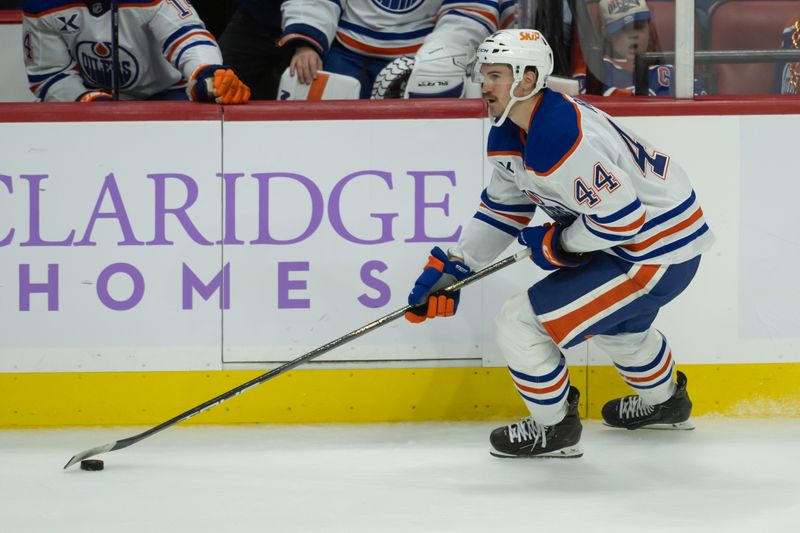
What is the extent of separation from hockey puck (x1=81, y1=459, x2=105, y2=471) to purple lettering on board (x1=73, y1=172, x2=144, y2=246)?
2.07 ft

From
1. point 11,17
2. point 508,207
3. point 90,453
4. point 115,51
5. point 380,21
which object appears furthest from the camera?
point 11,17

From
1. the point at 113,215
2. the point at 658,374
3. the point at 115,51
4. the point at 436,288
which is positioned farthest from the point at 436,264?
the point at 115,51

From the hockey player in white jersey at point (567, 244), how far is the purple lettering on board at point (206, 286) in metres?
0.57

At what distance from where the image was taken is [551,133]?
2561mm

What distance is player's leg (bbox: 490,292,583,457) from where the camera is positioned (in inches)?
110

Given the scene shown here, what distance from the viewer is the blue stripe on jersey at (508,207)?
2881 mm

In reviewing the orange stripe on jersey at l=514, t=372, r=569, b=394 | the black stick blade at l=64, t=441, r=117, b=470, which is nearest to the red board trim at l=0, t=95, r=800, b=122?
the orange stripe on jersey at l=514, t=372, r=569, b=394

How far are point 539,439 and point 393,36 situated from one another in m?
1.49

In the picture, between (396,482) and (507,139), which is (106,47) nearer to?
(507,139)

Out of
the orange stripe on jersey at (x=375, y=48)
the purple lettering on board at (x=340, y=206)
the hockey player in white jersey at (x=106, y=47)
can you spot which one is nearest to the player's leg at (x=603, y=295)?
the purple lettering on board at (x=340, y=206)

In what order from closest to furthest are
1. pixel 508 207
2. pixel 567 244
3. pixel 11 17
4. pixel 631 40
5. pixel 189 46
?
pixel 567 244 → pixel 508 207 → pixel 631 40 → pixel 189 46 → pixel 11 17

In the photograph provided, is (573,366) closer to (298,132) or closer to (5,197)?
(298,132)

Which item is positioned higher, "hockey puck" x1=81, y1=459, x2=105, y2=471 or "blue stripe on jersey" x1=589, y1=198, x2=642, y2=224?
"blue stripe on jersey" x1=589, y1=198, x2=642, y2=224

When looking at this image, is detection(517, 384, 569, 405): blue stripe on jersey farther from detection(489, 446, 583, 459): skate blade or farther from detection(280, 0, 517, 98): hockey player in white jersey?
detection(280, 0, 517, 98): hockey player in white jersey
